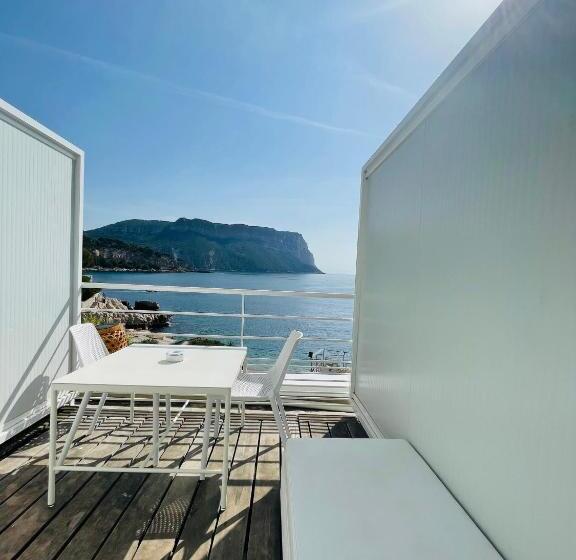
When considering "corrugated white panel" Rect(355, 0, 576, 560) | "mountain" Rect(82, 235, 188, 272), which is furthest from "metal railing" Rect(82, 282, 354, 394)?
"mountain" Rect(82, 235, 188, 272)

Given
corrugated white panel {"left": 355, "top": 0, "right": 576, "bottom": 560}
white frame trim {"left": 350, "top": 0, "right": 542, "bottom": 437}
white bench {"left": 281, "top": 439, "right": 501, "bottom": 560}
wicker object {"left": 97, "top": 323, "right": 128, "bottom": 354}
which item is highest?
white frame trim {"left": 350, "top": 0, "right": 542, "bottom": 437}

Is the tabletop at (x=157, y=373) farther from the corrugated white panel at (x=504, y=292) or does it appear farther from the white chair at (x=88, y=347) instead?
the corrugated white panel at (x=504, y=292)

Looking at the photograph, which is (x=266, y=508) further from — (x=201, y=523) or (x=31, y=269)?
(x=31, y=269)

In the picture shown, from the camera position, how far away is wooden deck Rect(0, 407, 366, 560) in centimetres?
158

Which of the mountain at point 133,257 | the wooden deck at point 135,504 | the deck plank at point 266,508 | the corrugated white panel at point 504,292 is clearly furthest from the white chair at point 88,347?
the mountain at point 133,257

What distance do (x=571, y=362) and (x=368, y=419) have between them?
200 centimetres

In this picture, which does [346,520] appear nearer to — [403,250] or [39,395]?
[403,250]

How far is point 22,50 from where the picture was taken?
11.9 metres

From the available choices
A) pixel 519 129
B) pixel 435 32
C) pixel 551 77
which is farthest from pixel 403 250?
pixel 435 32

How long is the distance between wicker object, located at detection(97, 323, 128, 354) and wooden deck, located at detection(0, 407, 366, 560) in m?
0.87

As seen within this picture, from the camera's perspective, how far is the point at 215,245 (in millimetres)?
17922

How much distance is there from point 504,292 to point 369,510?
0.80 m

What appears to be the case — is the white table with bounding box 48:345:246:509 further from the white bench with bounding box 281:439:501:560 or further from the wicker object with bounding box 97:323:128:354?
the wicker object with bounding box 97:323:128:354

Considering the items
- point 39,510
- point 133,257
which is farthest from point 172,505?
point 133,257
